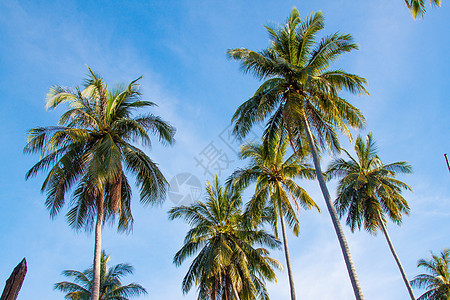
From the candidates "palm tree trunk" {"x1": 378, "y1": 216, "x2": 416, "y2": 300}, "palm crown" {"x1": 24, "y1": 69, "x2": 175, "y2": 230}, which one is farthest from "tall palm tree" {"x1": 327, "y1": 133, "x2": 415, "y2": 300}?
"palm crown" {"x1": 24, "y1": 69, "x2": 175, "y2": 230}

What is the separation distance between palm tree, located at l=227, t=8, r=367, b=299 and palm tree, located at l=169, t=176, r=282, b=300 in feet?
26.0

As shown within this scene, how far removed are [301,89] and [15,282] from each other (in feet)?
43.7

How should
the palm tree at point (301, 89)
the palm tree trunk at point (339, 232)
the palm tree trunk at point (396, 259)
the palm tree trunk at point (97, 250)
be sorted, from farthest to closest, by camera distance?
the palm tree trunk at point (396, 259) < the palm tree at point (301, 89) < the palm tree trunk at point (97, 250) < the palm tree trunk at point (339, 232)

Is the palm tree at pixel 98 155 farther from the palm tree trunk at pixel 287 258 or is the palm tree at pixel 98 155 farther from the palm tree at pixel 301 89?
the palm tree trunk at pixel 287 258

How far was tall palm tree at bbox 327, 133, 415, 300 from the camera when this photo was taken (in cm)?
2195

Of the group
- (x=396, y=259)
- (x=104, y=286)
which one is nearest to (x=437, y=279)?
(x=396, y=259)

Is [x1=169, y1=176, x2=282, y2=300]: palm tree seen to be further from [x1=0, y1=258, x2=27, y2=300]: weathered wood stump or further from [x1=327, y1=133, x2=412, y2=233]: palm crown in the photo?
[x1=0, y1=258, x2=27, y2=300]: weathered wood stump

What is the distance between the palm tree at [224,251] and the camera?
20.1 metres

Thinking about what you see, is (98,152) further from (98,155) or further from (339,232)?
(339,232)

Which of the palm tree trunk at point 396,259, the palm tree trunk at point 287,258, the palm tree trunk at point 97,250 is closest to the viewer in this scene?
the palm tree trunk at point 97,250

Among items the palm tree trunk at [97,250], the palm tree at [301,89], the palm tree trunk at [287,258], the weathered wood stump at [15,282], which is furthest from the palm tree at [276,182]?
the weathered wood stump at [15,282]

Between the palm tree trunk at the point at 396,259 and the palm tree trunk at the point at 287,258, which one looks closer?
the palm tree trunk at the point at 287,258

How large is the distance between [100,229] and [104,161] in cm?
246

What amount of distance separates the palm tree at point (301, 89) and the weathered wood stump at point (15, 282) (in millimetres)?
11775
